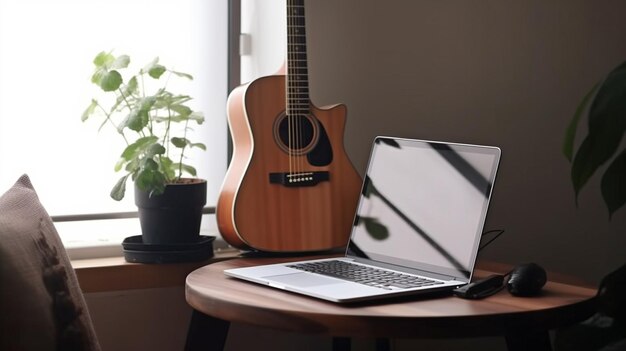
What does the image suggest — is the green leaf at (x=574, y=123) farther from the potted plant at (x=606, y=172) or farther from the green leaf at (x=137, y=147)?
the green leaf at (x=137, y=147)

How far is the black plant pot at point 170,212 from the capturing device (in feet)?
6.12

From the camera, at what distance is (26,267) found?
121cm

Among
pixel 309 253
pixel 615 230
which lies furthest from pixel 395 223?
pixel 615 230

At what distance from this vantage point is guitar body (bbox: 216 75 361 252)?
6.03 feet

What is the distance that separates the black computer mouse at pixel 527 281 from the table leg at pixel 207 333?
501mm

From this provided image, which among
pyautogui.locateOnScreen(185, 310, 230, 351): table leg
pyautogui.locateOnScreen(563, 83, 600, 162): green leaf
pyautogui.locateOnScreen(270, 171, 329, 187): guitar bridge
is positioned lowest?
pyautogui.locateOnScreen(185, 310, 230, 351): table leg

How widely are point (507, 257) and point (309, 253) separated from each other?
613 millimetres

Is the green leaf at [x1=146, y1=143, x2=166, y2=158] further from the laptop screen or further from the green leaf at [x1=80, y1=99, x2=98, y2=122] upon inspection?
the laptop screen

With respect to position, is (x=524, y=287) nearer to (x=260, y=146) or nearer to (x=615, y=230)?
(x=260, y=146)

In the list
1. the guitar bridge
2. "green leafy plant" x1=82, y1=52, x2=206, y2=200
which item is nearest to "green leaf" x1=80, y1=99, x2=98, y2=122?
"green leafy plant" x1=82, y1=52, x2=206, y2=200

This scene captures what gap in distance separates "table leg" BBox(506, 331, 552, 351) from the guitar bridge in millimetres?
583

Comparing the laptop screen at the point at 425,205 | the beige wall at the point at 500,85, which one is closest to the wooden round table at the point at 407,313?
→ the laptop screen at the point at 425,205

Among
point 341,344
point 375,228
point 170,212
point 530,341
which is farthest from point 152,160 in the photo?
point 530,341

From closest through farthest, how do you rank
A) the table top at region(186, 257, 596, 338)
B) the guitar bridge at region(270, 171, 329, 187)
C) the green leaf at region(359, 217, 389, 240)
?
1. the table top at region(186, 257, 596, 338)
2. the green leaf at region(359, 217, 389, 240)
3. the guitar bridge at region(270, 171, 329, 187)
